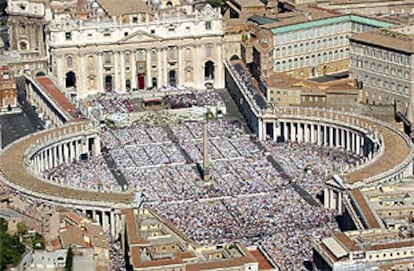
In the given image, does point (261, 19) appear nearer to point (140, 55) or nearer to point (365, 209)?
point (140, 55)

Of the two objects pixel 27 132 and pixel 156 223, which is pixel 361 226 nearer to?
pixel 156 223

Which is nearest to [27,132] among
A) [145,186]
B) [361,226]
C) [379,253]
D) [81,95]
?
[81,95]

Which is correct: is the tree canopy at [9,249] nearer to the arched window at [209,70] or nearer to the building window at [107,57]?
the building window at [107,57]

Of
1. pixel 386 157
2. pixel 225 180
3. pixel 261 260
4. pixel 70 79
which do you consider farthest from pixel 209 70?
pixel 261 260

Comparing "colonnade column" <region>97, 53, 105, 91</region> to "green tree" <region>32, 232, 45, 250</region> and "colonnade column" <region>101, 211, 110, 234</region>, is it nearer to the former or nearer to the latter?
"colonnade column" <region>101, 211, 110, 234</region>

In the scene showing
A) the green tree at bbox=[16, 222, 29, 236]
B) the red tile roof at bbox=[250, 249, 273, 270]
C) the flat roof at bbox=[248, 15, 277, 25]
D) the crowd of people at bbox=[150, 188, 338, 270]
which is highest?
the flat roof at bbox=[248, 15, 277, 25]

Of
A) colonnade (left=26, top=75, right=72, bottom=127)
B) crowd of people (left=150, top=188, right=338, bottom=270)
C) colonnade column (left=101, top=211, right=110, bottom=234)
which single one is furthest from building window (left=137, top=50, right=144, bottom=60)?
colonnade column (left=101, top=211, right=110, bottom=234)

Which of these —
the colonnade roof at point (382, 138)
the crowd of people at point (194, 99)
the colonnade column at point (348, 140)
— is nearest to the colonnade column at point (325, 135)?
the colonnade roof at point (382, 138)
